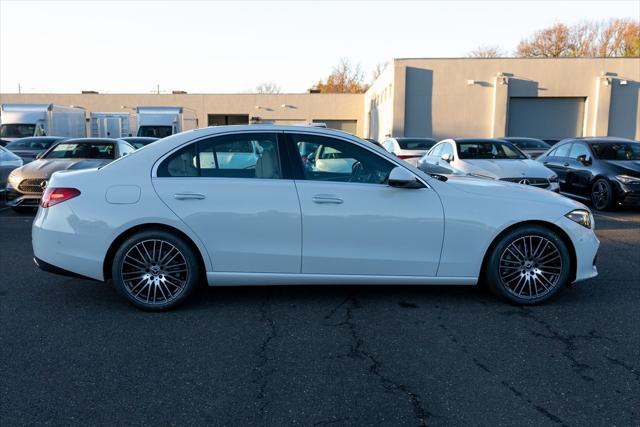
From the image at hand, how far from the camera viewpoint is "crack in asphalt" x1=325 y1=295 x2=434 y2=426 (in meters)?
3.18

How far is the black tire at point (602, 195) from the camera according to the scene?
11055 millimetres

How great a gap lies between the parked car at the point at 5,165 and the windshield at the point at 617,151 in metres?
11.8

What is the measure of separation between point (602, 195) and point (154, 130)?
1748 cm

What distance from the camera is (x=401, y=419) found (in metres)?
3.11

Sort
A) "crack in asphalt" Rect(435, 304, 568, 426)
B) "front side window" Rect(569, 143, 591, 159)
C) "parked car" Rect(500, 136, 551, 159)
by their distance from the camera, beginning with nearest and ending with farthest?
"crack in asphalt" Rect(435, 304, 568, 426), "front side window" Rect(569, 143, 591, 159), "parked car" Rect(500, 136, 551, 159)

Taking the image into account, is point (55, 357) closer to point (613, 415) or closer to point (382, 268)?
point (382, 268)

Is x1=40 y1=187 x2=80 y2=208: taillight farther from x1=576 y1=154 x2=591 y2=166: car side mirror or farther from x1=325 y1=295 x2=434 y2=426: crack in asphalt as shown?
x1=576 y1=154 x2=591 y2=166: car side mirror

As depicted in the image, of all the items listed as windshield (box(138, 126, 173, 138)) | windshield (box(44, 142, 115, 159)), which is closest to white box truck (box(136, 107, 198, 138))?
windshield (box(138, 126, 173, 138))

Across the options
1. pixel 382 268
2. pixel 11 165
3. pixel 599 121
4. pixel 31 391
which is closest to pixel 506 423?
pixel 382 268

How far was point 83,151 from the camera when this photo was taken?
11.8m

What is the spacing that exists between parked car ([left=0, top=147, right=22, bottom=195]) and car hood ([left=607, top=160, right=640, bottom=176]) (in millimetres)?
11810

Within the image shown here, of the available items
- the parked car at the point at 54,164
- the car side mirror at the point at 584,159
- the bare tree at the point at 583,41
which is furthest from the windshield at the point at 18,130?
the bare tree at the point at 583,41

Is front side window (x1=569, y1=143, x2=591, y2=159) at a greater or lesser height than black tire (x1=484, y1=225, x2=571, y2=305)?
greater

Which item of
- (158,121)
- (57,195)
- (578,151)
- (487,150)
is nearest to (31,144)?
(158,121)
